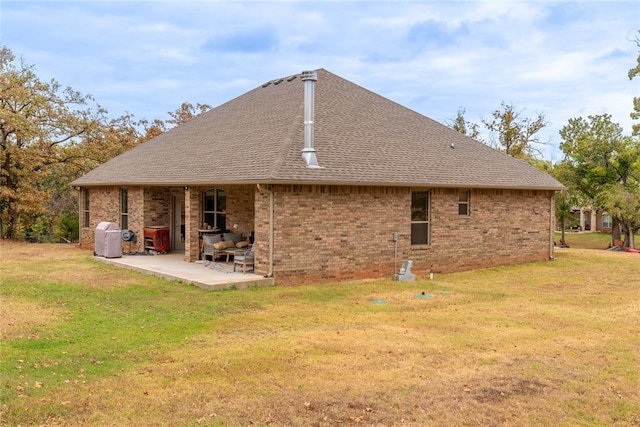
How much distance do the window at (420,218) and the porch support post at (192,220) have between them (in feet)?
20.3

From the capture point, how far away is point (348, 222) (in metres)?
13.6

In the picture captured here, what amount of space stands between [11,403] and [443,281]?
35.6 feet

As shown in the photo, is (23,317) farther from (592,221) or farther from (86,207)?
(592,221)


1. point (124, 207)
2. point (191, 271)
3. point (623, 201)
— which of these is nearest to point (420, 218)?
point (191, 271)

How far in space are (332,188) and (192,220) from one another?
4632 millimetres

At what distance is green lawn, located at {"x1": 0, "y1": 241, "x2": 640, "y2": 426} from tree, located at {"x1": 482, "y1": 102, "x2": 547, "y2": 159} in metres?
29.9

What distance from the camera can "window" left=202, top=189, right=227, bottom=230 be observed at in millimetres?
16359

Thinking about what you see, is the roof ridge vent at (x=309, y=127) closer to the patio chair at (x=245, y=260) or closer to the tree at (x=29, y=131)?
the patio chair at (x=245, y=260)

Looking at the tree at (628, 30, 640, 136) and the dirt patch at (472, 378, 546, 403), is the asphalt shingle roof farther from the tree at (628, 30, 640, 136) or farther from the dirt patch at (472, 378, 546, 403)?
the tree at (628, 30, 640, 136)

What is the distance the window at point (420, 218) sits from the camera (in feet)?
49.5

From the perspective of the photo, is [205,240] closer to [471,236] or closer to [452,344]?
[471,236]

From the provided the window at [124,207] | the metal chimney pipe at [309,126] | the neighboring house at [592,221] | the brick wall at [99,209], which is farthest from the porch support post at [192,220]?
the neighboring house at [592,221]

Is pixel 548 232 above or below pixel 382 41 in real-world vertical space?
below

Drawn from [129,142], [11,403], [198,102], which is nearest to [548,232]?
[11,403]
